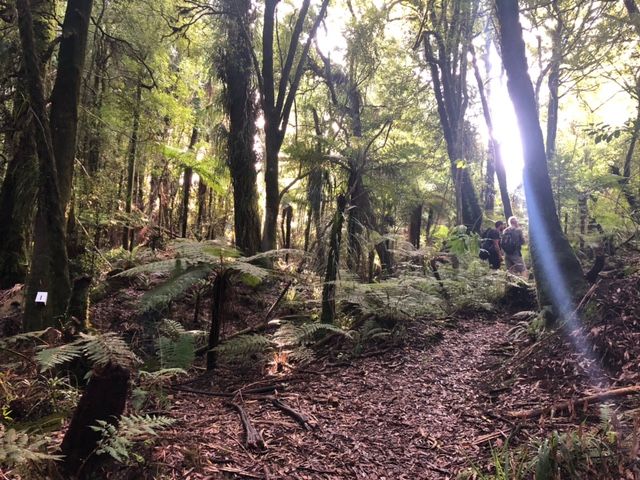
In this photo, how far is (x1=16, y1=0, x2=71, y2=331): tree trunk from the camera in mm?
4371

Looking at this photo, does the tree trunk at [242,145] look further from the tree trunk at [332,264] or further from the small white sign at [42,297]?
the small white sign at [42,297]

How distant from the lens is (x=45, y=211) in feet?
14.6

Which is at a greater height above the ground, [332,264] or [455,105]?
[455,105]

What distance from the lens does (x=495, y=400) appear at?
350 cm

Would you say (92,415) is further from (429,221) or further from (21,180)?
(429,221)

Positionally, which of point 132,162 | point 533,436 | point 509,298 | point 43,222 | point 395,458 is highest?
point 132,162

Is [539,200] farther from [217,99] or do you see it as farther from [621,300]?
[217,99]

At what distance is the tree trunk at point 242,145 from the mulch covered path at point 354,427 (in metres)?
5.21

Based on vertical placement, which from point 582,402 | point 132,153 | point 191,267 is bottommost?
point 582,402

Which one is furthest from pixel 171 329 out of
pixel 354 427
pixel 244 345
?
pixel 354 427

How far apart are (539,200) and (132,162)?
10162 millimetres

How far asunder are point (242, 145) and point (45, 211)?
17.1 ft

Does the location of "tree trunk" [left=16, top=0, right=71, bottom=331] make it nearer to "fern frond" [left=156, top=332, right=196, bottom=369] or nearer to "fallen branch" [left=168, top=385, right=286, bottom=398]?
"fern frond" [left=156, top=332, right=196, bottom=369]

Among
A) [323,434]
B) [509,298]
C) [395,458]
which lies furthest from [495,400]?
[509,298]
